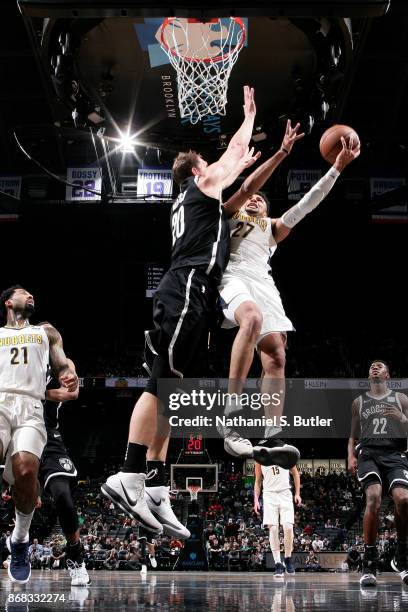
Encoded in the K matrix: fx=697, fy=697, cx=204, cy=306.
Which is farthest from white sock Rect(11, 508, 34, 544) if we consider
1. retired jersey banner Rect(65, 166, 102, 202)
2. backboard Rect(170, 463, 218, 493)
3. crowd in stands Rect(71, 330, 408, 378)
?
crowd in stands Rect(71, 330, 408, 378)

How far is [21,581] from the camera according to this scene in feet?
16.4

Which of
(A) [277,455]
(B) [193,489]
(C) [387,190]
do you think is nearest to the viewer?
(A) [277,455]

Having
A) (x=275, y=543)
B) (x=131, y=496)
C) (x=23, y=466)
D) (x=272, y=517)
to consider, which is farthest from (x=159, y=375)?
(x=275, y=543)

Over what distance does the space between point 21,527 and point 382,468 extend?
10.4 ft

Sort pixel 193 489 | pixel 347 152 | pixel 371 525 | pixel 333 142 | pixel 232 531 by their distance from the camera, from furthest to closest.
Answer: pixel 232 531
pixel 193 489
pixel 371 525
pixel 333 142
pixel 347 152

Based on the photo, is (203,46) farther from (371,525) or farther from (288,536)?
(288,536)

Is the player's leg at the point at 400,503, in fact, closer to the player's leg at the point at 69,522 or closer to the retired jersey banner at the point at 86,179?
the player's leg at the point at 69,522

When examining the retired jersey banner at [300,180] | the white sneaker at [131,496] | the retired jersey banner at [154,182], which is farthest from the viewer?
the retired jersey banner at [154,182]

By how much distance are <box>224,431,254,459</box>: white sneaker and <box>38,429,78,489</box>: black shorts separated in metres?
2.19

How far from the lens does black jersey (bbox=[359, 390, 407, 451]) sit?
629cm

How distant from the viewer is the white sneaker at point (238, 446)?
3.74 m

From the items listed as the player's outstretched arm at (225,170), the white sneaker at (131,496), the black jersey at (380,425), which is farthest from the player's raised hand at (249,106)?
the black jersey at (380,425)

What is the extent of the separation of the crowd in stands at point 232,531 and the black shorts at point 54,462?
224 inches

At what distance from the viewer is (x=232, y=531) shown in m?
16.2
